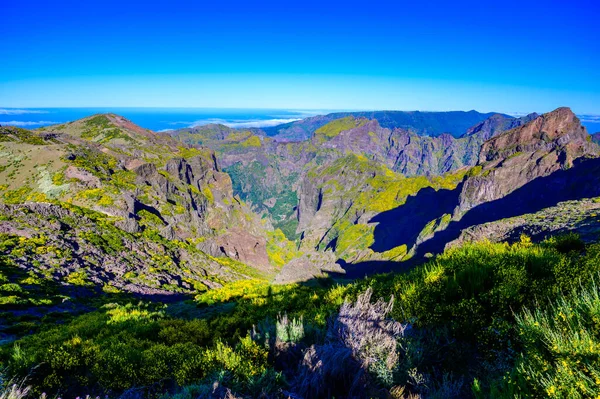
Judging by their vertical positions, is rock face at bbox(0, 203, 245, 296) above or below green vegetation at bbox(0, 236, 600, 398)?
below

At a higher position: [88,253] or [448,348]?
[448,348]

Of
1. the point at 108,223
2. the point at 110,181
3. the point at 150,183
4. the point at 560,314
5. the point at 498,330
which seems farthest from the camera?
the point at 150,183

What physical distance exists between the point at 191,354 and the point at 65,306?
1187 inches

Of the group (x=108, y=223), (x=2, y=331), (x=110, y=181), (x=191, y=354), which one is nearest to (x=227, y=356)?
(x=191, y=354)

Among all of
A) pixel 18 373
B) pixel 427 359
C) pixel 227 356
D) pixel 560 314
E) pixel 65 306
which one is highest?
pixel 560 314

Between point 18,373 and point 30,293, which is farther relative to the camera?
point 30,293

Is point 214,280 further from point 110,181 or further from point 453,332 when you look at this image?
point 453,332

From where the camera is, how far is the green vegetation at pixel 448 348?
4.39 metres

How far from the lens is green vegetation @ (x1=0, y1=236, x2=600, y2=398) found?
4391 mm

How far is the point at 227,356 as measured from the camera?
865cm

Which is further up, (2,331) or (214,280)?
(2,331)

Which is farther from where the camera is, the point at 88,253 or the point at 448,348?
the point at 88,253

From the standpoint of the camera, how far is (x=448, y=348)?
7.71 m

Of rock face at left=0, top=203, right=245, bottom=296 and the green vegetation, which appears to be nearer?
the green vegetation
